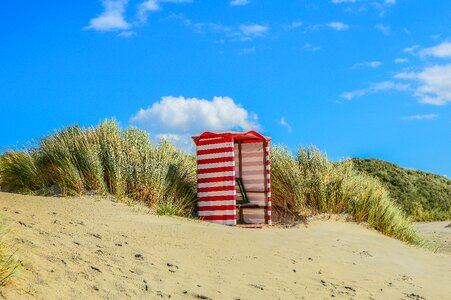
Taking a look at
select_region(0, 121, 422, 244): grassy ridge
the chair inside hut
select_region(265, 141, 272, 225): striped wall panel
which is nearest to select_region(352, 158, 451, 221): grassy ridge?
select_region(0, 121, 422, 244): grassy ridge

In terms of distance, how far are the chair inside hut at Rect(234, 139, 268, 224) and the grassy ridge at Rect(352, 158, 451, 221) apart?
1236 centimetres

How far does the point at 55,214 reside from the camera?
8156 mm

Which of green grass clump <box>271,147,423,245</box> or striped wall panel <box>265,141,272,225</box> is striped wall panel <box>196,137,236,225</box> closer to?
striped wall panel <box>265,141,272,225</box>

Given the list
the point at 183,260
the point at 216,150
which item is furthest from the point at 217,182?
the point at 183,260

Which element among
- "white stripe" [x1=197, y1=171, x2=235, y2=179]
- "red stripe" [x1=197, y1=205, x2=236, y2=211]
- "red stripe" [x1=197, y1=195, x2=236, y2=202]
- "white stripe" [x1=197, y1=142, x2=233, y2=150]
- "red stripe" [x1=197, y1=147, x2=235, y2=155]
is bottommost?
"red stripe" [x1=197, y1=205, x2=236, y2=211]

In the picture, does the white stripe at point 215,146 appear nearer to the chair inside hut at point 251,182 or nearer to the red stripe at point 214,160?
the red stripe at point 214,160

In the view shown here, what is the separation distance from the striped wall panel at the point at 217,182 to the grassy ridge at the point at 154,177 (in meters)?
0.41

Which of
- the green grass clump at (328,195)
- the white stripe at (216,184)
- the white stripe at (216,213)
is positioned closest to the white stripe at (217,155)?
the white stripe at (216,184)

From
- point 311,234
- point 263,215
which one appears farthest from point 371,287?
point 263,215

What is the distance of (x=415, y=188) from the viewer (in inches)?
1105

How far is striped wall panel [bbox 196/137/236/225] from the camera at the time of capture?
11977 mm

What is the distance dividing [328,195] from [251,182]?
6.34ft

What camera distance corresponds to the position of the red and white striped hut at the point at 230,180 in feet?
39.4

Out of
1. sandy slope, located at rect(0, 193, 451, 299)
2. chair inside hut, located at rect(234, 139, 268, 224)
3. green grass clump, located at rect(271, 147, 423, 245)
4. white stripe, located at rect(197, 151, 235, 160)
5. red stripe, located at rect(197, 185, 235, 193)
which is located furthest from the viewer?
chair inside hut, located at rect(234, 139, 268, 224)
